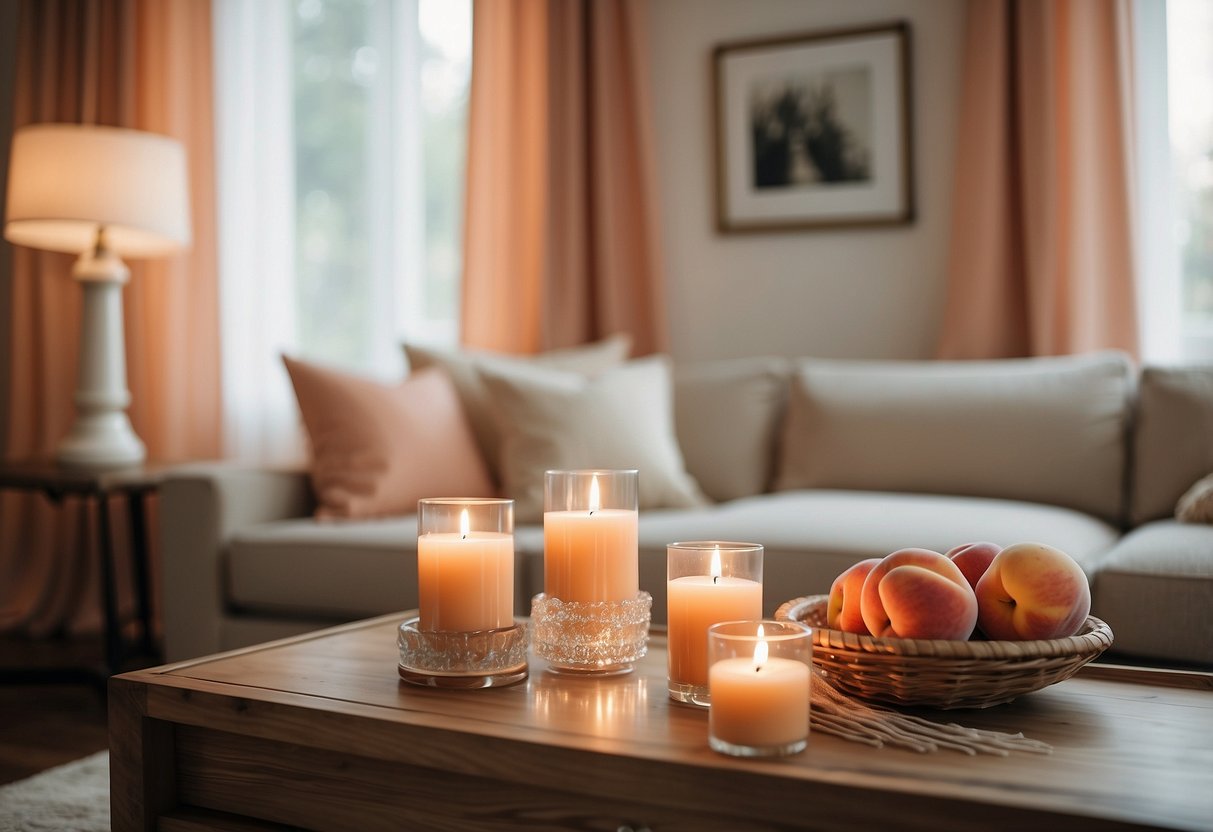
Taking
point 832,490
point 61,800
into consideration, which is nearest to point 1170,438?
point 832,490

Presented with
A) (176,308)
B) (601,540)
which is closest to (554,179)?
(176,308)

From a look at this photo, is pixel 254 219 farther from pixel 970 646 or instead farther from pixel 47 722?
pixel 970 646

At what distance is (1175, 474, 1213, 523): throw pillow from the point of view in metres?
2.28

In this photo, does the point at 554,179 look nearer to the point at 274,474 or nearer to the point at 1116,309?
the point at 274,474

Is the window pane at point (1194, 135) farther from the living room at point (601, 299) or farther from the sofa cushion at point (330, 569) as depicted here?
the sofa cushion at point (330, 569)

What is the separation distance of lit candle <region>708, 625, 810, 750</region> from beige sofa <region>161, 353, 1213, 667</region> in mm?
1072

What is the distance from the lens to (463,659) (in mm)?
1241

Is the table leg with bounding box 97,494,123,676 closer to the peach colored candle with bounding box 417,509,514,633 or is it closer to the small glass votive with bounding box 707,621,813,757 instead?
the peach colored candle with bounding box 417,509,514,633

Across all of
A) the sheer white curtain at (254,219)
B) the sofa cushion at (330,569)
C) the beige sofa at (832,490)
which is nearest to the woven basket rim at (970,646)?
the beige sofa at (832,490)

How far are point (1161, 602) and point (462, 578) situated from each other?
123cm

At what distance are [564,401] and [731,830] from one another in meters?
1.81

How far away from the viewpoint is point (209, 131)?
12.8ft

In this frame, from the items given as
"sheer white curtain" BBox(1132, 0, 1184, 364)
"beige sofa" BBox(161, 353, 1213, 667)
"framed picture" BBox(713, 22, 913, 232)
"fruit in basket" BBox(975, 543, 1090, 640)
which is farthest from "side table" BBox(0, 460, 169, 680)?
"sheer white curtain" BBox(1132, 0, 1184, 364)

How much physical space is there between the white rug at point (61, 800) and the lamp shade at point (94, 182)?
60.1 inches
